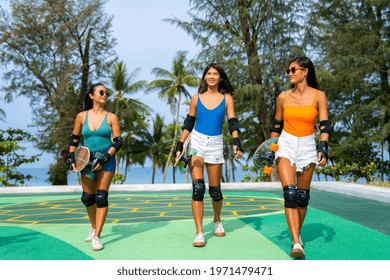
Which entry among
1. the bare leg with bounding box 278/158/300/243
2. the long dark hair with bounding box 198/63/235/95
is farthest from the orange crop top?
the long dark hair with bounding box 198/63/235/95

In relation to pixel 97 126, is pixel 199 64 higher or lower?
higher

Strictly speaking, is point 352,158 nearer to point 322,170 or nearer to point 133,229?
point 322,170

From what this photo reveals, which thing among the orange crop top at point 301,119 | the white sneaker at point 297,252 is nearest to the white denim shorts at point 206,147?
the orange crop top at point 301,119

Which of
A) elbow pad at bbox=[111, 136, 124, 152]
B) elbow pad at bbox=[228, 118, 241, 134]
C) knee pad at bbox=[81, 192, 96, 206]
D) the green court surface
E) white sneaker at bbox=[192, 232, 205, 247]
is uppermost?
elbow pad at bbox=[228, 118, 241, 134]

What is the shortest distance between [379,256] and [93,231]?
3036mm

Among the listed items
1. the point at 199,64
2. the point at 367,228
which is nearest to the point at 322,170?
the point at 199,64

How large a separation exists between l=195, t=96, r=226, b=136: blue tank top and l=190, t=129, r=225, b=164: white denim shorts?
57mm

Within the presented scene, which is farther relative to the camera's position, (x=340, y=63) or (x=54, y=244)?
(x=340, y=63)

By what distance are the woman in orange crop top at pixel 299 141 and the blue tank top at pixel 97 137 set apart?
190 cm

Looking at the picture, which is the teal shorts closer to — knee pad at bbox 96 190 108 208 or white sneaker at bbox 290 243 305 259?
knee pad at bbox 96 190 108 208

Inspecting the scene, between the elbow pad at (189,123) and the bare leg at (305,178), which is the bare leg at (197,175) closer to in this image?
Answer: the elbow pad at (189,123)

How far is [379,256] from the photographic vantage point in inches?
150

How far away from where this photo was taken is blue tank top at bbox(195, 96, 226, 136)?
462 cm

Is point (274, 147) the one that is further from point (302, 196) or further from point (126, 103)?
point (126, 103)
